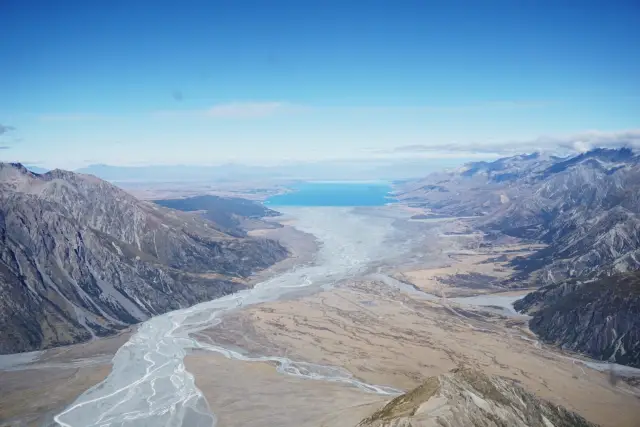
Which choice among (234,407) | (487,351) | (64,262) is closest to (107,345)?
(64,262)

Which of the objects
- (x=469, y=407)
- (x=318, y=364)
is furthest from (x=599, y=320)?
(x=469, y=407)

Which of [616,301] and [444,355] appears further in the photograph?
[616,301]

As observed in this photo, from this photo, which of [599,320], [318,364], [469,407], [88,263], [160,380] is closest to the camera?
[469,407]

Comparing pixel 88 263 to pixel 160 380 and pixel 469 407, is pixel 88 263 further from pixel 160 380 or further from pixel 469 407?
pixel 469 407

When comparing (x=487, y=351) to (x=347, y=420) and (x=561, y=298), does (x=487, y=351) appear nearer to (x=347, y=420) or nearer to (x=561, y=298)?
(x=561, y=298)

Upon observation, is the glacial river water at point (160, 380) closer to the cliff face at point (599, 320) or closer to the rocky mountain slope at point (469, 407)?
the rocky mountain slope at point (469, 407)
